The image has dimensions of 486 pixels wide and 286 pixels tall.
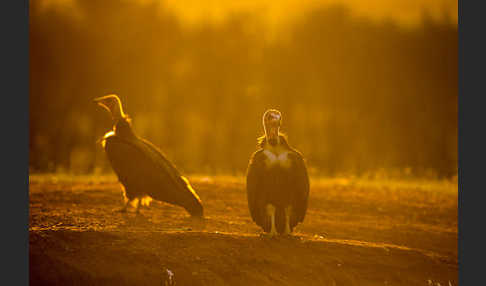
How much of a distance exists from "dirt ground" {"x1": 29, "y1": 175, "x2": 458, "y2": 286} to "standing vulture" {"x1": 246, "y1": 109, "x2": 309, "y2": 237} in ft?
1.11

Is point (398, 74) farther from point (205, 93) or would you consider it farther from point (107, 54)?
point (107, 54)

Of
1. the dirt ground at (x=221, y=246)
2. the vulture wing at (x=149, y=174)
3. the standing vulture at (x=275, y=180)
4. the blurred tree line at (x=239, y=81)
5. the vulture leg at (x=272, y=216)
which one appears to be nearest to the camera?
the dirt ground at (x=221, y=246)

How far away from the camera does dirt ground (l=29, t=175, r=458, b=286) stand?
22.6 feet

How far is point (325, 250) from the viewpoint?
307 inches

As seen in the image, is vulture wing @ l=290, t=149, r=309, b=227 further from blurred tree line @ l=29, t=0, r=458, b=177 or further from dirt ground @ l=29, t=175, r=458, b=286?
blurred tree line @ l=29, t=0, r=458, b=177

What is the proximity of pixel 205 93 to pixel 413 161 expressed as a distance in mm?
7362

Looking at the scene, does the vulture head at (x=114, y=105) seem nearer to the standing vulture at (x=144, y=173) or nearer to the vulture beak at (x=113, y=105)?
the vulture beak at (x=113, y=105)

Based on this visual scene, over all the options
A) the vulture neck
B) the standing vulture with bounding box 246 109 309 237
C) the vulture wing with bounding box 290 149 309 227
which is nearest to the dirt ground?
the standing vulture with bounding box 246 109 309 237

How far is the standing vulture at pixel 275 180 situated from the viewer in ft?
24.2

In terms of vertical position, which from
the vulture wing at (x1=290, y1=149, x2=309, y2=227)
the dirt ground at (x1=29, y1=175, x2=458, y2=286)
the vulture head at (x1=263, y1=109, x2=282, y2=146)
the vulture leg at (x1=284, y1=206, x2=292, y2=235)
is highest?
the vulture head at (x1=263, y1=109, x2=282, y2=146)

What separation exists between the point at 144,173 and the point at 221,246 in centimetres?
231

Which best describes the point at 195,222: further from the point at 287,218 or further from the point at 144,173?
the point at 287,218

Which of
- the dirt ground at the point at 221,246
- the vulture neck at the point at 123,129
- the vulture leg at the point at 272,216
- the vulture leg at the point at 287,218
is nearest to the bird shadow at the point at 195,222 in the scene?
the dirt ground at the point at 221,246

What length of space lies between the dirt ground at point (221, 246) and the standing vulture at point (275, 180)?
1.11 feet
